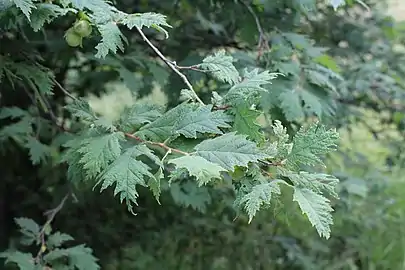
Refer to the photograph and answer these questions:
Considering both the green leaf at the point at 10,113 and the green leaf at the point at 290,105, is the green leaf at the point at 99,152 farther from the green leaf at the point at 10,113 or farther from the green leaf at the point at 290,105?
the green leaf at the point at 10,113

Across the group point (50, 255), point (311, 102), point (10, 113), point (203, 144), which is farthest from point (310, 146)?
point (10, 113)

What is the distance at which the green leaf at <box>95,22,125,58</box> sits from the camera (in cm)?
105

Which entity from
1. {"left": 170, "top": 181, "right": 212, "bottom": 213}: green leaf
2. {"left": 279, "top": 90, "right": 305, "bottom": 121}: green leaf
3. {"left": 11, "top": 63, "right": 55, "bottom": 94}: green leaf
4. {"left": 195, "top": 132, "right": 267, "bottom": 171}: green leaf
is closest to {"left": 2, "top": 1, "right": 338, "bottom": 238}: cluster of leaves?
{"left": 195, "top": 132, "right": 267, "bottom": 171}: green leaf

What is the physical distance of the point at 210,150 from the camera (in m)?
0.98

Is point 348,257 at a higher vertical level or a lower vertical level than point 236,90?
lower

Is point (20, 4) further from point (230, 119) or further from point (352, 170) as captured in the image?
point (352, 170)

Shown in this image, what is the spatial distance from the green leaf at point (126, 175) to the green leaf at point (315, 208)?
0.74 feet

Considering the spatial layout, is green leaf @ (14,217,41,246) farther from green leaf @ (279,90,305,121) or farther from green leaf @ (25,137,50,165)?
green leaf @ (279,90,305,121)

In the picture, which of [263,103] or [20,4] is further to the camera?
[263,103]

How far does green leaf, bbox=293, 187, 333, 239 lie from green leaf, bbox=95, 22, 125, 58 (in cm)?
36

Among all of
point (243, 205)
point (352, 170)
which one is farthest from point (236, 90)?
point (352, 170)

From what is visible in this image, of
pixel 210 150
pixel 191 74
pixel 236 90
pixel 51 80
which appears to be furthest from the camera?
pixel 191 74

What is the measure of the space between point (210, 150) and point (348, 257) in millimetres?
1976

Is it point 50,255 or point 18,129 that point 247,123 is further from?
point 18,129
